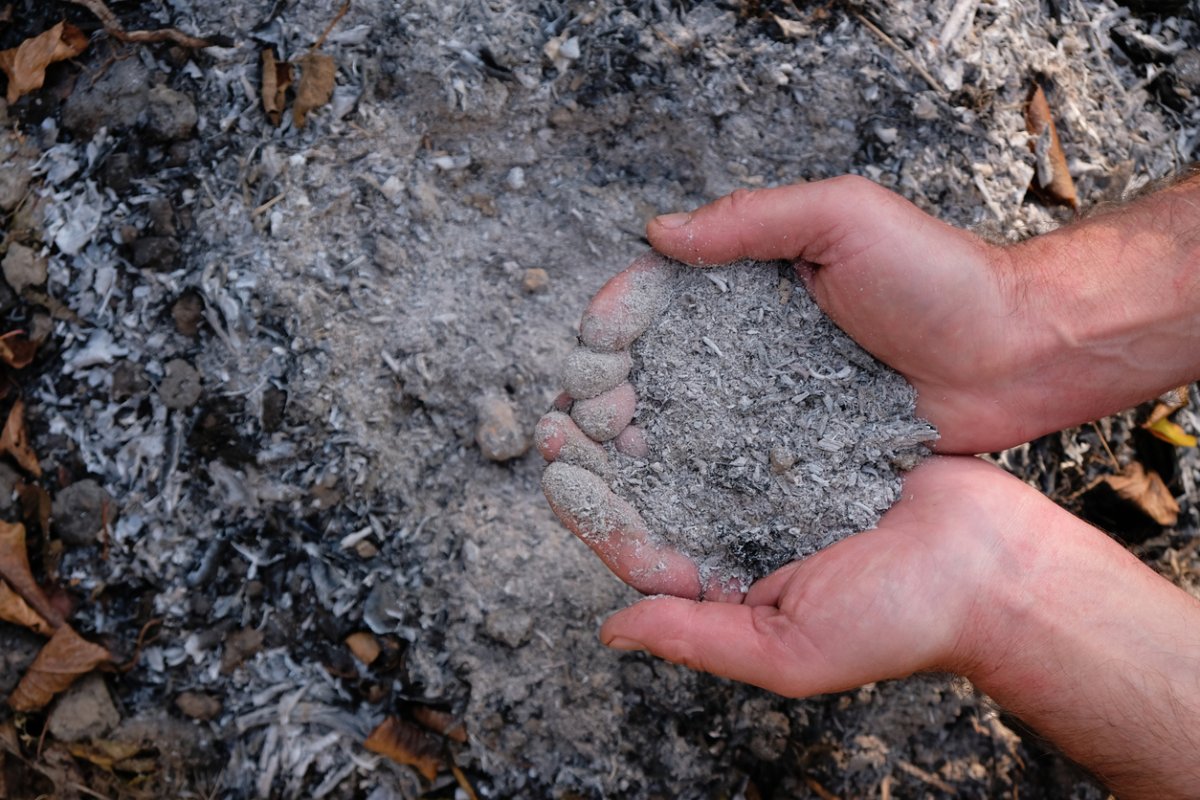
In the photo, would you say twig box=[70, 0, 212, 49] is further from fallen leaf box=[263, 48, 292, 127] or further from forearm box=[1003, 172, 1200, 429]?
forearm box=[1003, 172, 1200, 429]

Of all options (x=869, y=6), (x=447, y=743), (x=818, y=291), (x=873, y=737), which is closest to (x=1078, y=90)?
(x=869, y=6)

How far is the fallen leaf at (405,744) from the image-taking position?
213 cm

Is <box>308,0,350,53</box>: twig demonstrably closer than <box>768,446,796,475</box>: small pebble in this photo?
No

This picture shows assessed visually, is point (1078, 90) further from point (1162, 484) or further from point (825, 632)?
point (825, 632)

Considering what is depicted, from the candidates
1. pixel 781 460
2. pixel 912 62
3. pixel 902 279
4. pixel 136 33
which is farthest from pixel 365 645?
pixel 912 62

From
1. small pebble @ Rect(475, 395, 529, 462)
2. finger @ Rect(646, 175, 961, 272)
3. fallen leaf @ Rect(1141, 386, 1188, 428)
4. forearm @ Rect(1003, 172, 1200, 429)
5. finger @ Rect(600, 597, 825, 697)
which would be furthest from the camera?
fallen leaf @ Rect(1141, 386, 1188, 428)

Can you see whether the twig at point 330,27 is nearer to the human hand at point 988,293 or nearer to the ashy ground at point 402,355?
the ashy ground at point 402,355

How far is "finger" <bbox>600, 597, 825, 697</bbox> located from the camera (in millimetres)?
1713

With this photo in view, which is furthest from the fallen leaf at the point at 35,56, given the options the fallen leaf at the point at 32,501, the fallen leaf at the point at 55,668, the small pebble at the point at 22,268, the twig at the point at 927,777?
the twig at the point at 927,777

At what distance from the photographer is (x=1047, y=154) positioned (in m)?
2.21

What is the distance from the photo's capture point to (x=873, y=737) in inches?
85.8

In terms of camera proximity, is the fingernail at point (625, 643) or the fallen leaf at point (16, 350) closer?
the fingernail at point (625, 643)

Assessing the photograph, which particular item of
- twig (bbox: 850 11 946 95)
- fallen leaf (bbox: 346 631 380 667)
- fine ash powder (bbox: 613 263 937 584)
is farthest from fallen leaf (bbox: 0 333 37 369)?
twig (bbox: 850 11 946 95)

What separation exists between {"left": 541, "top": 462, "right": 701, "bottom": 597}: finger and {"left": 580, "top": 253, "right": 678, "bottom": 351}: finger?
0.28m
